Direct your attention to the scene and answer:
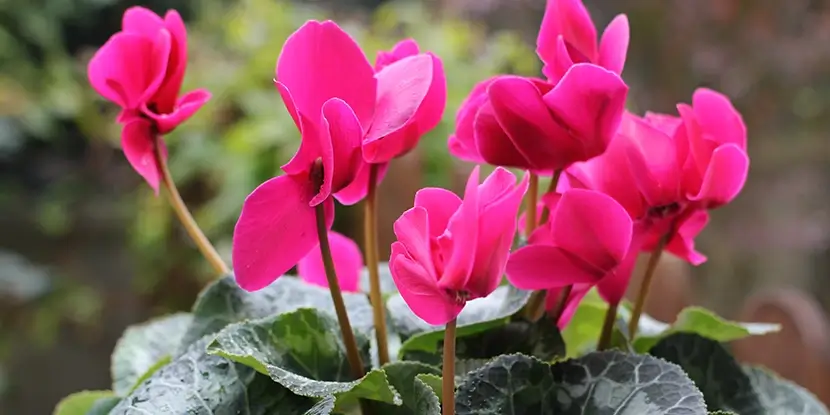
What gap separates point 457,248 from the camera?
0.82ft

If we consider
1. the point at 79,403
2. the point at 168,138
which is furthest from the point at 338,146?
the point at 168,138

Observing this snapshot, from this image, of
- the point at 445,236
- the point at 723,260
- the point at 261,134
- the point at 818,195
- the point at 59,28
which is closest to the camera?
the point at 445,236

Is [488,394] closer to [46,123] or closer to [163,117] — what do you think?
[163,117]

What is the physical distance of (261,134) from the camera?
1.40 m

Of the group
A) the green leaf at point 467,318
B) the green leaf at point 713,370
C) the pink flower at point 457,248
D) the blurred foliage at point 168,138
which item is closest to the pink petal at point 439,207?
the pink flower at point 457,248

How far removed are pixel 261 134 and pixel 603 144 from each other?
3.76 feet

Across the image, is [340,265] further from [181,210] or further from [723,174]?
[723,174]

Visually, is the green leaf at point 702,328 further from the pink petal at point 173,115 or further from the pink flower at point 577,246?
the pink petal at point 173,115

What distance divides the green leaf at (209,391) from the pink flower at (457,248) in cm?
12

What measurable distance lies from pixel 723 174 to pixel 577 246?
0.08 m

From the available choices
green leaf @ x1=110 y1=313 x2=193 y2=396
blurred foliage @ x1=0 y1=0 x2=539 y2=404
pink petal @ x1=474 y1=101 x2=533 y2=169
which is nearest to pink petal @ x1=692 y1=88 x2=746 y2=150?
pink petal @ x1=474 y1=101 x2=533 y2=169

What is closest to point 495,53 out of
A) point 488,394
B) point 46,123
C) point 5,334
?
point 46,123

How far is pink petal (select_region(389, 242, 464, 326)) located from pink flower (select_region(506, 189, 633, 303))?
60mm

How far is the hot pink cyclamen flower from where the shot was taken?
29 cm
